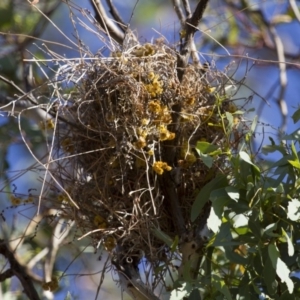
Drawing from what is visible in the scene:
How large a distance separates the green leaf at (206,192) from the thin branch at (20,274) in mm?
707

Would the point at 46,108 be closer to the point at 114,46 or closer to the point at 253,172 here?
the point at 114,46

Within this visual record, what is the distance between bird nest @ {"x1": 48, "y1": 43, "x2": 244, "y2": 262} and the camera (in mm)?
1791

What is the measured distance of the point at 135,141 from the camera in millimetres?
1798

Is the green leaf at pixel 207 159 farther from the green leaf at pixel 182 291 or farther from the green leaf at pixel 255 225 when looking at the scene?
the green leaf at pixel 182 291

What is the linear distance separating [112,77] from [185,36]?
21cm

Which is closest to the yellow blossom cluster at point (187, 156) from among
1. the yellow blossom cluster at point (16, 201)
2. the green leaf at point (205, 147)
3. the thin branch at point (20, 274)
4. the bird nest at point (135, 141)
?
the bird nest at point (135, 141)

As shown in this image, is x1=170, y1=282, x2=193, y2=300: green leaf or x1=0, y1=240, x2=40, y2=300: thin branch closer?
x1=170, y1=282, x2=193, y2=300: green leaf

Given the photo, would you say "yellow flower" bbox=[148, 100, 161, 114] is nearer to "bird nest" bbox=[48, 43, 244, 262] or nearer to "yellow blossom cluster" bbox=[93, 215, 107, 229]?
"bird nest" bbox=[48, 43, 244, 262]

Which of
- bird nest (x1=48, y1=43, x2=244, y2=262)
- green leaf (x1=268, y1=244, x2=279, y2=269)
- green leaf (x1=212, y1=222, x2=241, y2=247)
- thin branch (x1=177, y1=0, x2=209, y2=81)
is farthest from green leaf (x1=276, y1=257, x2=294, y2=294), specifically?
thin branch (x1=177, y1=0, x2=209, y2=81)

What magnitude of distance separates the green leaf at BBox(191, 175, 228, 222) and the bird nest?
0.06 metres

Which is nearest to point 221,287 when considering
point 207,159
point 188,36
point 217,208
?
point 217,208

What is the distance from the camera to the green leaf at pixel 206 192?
1.71 m

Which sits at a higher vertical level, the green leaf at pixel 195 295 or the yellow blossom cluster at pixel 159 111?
the yellow blossom cluster at pixel 159 111

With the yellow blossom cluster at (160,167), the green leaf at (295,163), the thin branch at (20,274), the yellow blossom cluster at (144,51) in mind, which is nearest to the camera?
the green leaf at (295,163)
